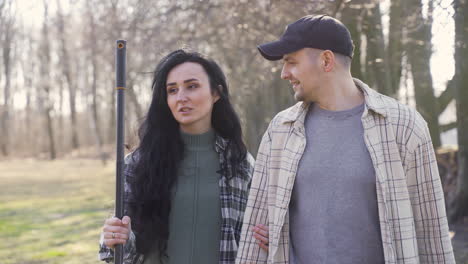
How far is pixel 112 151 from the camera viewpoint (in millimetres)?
38938

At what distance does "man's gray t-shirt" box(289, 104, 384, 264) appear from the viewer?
2.75 meters

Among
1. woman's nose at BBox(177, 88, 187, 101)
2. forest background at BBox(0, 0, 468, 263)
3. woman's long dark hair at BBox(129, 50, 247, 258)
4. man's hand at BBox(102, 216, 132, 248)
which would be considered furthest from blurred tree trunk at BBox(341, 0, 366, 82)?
man's hand at BBox(102, 216, 132, 248)

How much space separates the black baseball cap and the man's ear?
25mm

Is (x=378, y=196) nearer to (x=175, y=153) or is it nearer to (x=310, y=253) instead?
(x=310, y=253)

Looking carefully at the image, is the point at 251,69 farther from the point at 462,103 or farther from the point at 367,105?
the point at 367,105

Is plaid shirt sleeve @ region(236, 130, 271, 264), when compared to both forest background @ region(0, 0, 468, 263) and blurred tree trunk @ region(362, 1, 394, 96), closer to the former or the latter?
forest background @ region(0, 0, 468, 263)

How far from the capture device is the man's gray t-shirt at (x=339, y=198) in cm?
275

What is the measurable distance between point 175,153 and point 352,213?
1.29m

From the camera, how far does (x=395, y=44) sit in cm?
954

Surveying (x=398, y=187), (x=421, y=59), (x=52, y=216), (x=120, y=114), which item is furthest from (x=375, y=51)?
(x=52, y=216)

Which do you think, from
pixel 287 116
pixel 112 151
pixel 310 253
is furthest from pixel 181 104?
pixel 112 151

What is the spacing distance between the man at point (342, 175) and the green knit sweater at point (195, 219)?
0.45 meters

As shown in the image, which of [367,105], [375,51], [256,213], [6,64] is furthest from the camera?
[6,64]

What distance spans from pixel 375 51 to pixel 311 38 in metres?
5.24
